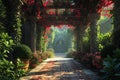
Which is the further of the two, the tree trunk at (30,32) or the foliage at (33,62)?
the tree trunk at (30,32)

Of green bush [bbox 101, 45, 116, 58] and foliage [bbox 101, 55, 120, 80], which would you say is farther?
green bush [bbox 101, 45, 116, 58]

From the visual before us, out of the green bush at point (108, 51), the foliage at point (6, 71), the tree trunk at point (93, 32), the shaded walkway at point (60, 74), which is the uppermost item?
the tree trunk at point (93, 32)

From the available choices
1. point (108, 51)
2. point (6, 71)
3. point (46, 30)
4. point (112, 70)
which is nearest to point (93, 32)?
point (108, 51)

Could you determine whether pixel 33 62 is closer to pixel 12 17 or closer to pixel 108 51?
pixel 12 17

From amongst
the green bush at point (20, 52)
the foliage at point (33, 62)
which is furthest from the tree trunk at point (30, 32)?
the green bush at point (20, 52)

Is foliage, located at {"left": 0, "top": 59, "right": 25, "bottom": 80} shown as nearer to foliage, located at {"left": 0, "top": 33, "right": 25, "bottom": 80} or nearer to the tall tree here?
foliage, located at {"left": 0, "top": 33, "right": 25, "bottom": 80}

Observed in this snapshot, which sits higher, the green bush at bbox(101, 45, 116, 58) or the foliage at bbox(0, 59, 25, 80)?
the green bush at bbox(101, 45, 116, 58)

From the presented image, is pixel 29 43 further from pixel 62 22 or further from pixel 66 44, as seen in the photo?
pixel 66 44

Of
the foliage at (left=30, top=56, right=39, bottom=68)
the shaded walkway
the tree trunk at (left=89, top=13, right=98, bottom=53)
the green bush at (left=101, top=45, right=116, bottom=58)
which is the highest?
the tree trunk at (left=89, top=13, right=98, bottom=53)

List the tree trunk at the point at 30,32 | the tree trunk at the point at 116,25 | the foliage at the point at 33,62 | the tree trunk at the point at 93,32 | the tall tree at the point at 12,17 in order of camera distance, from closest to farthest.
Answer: the tree trunk at the point at 116,25, the tall tree at the point at 12,17, the foliage at the point at 33,62, the tree trunk at the point at 93,32, the tree trunk at the point at 30,32

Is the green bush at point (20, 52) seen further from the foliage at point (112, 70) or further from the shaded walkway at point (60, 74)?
the foliage at point (112, 70)

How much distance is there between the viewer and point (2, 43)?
8.23m

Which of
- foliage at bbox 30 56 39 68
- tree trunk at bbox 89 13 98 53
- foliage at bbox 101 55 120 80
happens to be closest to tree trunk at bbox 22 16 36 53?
foliage at bbox 30 56 39 68

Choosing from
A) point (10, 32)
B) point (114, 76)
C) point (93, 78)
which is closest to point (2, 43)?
point (114, 76)
